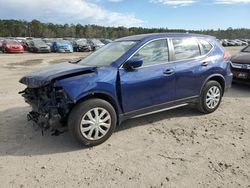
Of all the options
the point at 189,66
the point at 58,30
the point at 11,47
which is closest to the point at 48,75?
the point at 189,66

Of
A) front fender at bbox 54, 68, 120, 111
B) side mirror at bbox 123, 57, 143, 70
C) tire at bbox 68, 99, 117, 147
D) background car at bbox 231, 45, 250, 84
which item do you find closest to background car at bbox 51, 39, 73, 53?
background car at bbox 231, 45, 250, 84

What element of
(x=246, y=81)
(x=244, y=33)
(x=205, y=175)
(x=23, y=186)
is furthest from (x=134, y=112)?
(x=244, y=33)

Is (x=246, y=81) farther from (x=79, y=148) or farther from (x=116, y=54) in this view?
(x=79, y=148)

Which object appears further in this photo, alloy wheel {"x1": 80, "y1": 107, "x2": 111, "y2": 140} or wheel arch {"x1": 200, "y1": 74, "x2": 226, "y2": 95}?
wheel arch {"x1": 200, "y1": 74, "x2": 226, "y2": 95}

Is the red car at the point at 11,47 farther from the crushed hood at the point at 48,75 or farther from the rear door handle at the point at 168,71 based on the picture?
the rear door handle at the point at 168,71

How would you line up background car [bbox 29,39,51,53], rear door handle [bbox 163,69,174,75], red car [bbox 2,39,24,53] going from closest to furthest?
rear door handle [bbox 163,69,174,75], red car [bbox 2,39,24,53], background car [bbox 29,39,51,53]

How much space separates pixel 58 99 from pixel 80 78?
478mm

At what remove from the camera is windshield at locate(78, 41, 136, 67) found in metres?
4.85

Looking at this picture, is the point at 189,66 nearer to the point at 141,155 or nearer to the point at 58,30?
the point at 141,155

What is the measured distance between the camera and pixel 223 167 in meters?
3.69

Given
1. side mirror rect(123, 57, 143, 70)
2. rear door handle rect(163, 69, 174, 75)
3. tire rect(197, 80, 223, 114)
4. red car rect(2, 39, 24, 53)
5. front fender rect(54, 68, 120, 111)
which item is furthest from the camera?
red car rect(2, 39, 24, 53)

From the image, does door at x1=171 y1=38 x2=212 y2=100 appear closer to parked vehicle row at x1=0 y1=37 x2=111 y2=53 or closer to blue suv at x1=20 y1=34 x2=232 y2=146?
blue suv at x1=20 y1=34 x2=232 y2=146

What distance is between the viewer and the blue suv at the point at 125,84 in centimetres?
423

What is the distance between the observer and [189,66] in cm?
539
